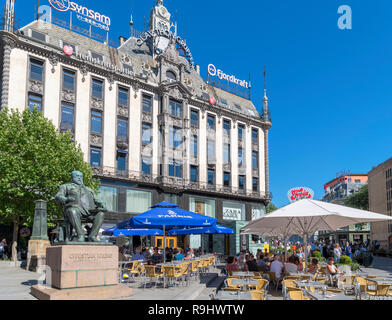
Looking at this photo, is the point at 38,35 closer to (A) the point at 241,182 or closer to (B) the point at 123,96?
(B) the point at 123,96

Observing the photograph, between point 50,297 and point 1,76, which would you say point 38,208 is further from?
point 1,76

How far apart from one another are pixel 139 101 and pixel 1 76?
40.6 ft

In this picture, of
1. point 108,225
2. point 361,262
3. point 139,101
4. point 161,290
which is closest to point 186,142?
point 139,101

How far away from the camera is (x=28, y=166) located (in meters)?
22.6

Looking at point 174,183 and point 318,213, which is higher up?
point 174,183

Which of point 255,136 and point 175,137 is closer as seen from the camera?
point 175,137

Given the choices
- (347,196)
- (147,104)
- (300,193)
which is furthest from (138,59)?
(347,196)

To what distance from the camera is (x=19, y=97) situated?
96.3 ft

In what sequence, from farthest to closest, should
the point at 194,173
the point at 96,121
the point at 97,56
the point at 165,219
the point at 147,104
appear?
the point at 194,173
the point at 147,104
the point at 97,56
the point at 96,121
the point at 165,219

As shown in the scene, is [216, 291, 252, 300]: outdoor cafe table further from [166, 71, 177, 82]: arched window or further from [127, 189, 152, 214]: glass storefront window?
[166, 71, 177, 82]: arched window

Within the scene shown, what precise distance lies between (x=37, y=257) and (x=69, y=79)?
63.6 ft

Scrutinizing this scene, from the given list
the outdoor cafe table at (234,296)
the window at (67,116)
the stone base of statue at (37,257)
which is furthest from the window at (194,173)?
the outdoor cafe table at (234,296)

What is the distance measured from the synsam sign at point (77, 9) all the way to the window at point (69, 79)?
6.87 metres

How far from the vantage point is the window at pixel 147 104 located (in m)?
37.8
